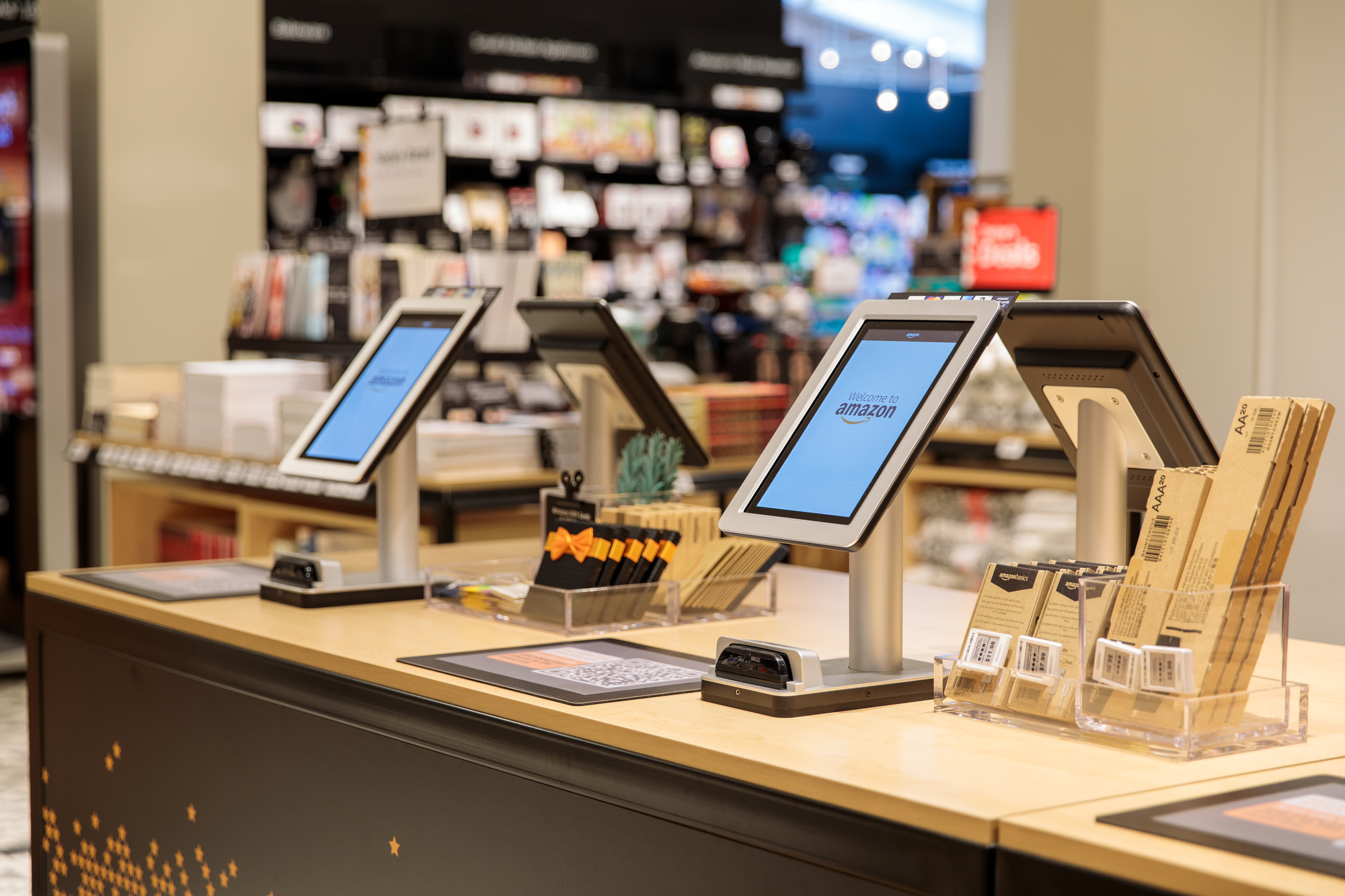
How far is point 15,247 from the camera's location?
5.95 m

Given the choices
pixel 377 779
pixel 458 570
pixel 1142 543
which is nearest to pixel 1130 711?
pixel 1142 543

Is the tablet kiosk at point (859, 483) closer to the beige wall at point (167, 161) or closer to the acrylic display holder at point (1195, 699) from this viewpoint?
the acrylic display holder at point (1195, 699)

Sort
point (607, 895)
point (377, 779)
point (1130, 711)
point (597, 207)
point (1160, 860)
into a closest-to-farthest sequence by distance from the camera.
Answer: point (1160, 860) < point (1130, 711) < point (607, 895) < point (377, 779) < point (597, 207)

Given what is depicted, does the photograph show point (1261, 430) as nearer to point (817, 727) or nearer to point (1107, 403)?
point (1107, 403)

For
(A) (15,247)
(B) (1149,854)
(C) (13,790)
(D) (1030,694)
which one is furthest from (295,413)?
(B) (1149,854)

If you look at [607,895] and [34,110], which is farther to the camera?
[34,110]

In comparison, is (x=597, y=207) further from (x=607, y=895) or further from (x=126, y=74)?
(x=607, y=895)

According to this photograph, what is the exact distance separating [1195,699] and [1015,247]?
383 cm

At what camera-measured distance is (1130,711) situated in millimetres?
1604

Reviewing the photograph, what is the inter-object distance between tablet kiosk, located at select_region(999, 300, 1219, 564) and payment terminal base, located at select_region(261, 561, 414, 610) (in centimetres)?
122

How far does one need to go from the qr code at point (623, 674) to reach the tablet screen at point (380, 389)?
0.72 m

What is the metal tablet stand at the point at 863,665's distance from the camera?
5.85 ft

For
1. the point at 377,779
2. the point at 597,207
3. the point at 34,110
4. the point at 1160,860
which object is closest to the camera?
the point at 1160,860

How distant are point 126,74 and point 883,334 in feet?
16.0
